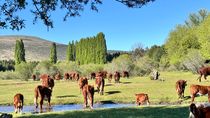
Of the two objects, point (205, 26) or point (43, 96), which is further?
point (205, 26)

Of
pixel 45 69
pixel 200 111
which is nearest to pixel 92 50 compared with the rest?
pixel 45 69

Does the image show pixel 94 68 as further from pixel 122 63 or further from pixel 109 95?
pixel 109 95

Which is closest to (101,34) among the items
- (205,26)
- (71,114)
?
(205,26)

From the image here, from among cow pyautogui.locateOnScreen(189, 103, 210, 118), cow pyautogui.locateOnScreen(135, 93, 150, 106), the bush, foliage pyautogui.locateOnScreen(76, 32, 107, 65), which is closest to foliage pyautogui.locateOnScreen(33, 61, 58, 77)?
the bush

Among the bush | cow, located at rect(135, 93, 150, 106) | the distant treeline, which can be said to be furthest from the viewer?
the distant treeline

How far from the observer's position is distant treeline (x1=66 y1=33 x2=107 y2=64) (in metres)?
133

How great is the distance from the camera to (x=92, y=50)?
137 metres

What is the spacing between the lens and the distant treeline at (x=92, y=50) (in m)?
133

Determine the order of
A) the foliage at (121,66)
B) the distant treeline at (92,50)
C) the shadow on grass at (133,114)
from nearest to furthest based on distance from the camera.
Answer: the shadow on grass at (133,114)
the foliage at (121,66)
the distant treeline at (92,50)

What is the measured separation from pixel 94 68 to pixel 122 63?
13705 millimetres

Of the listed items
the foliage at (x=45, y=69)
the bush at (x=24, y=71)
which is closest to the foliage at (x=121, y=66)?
the foliage at (x=45, y=69)

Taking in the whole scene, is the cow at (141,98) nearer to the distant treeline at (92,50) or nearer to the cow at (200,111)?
the cow at (200,111)

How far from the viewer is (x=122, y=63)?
9731 cm

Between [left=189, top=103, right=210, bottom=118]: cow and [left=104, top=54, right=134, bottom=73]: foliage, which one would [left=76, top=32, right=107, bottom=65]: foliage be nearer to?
[left=104, top=54, right=134, bottom=73]: foliage
